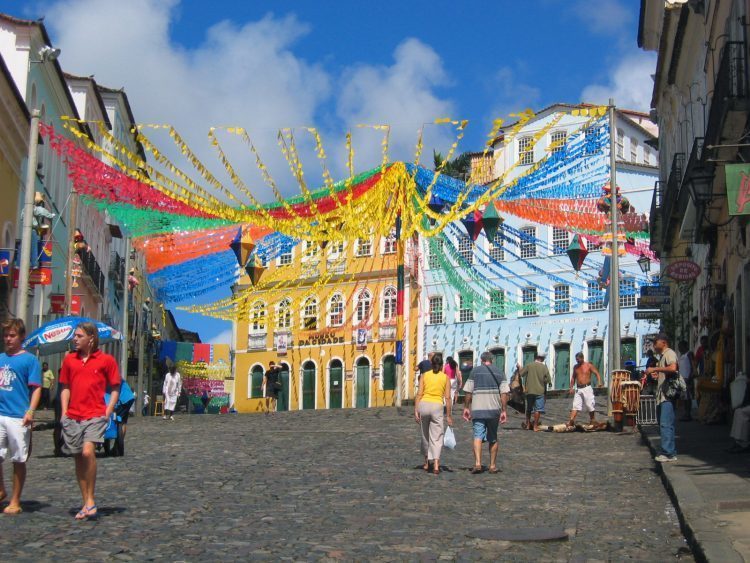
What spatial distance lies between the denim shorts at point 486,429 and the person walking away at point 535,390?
7872mm

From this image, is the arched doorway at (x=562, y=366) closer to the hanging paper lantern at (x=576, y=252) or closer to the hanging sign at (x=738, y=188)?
the hanging paper lantern at (x=576, y=252)

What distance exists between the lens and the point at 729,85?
61.9 ft

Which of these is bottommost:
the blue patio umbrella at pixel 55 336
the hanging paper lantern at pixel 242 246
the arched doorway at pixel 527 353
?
the blue patio umbrella at pixel 55 336

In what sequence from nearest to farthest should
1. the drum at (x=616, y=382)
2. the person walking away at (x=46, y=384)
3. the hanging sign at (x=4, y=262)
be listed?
1. the drum at (x=616, y=382)
2. the hanging sign at (x=4, y=262)
3. the person walking away at (x=46, y=384)

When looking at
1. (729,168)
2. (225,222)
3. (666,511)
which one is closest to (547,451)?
(729,168)

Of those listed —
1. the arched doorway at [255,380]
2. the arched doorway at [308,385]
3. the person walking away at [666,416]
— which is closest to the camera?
the person walking away at [666,416]

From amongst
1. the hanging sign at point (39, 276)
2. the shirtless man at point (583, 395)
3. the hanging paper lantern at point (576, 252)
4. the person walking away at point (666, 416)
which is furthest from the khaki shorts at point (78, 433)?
the hanging paper lantern at point (576, 252)

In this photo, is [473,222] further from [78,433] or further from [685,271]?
[78,433]

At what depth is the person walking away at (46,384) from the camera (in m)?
32.9

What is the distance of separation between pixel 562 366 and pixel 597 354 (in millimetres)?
2109

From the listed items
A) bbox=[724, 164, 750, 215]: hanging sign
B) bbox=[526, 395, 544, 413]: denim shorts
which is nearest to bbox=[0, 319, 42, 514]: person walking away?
bbox=[724, 164, 750, 215]: hanging sign

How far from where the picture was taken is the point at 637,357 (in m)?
57.1

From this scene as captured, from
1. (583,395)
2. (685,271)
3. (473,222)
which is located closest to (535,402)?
(583,395)

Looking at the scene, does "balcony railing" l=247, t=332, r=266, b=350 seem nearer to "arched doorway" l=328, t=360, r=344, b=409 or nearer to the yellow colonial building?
the yellow colonial building
